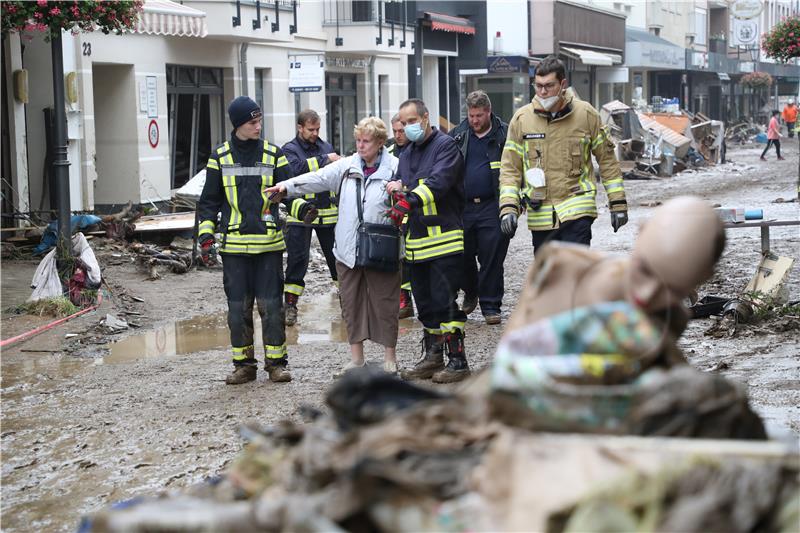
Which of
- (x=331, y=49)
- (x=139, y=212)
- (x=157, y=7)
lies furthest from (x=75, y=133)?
(x=331, y=49)

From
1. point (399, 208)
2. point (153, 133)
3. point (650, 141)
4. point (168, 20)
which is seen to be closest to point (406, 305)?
point (399, 208)

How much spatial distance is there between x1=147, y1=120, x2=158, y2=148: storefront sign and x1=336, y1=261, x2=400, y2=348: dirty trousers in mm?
12849

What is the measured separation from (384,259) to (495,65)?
3245cm

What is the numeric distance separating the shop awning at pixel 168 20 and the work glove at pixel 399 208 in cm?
829

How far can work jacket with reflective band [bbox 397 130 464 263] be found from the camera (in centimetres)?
745

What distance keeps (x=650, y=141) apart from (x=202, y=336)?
22116mm

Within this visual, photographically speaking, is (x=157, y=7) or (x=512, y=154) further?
(x=157, y=7)

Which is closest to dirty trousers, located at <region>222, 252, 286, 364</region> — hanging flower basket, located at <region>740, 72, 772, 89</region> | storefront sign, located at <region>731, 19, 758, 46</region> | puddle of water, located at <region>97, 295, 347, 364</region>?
puddle of water, located at <region>97, 295, 347, 364</region>

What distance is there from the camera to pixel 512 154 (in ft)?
26.9

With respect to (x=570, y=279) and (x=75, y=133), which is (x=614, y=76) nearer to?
(x=75, y=133)

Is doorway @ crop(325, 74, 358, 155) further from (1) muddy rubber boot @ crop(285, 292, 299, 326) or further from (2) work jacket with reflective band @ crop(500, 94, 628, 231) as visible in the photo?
(2) work jacket with reflective band @ crop(500, 94, 628, 231)

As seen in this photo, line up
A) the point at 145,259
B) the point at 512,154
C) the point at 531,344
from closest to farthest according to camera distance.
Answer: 1. the point at 531,344
2. the point at 512,154
3. the point at 145,259

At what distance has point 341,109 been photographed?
3028 cm

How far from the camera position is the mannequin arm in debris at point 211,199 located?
763cm
